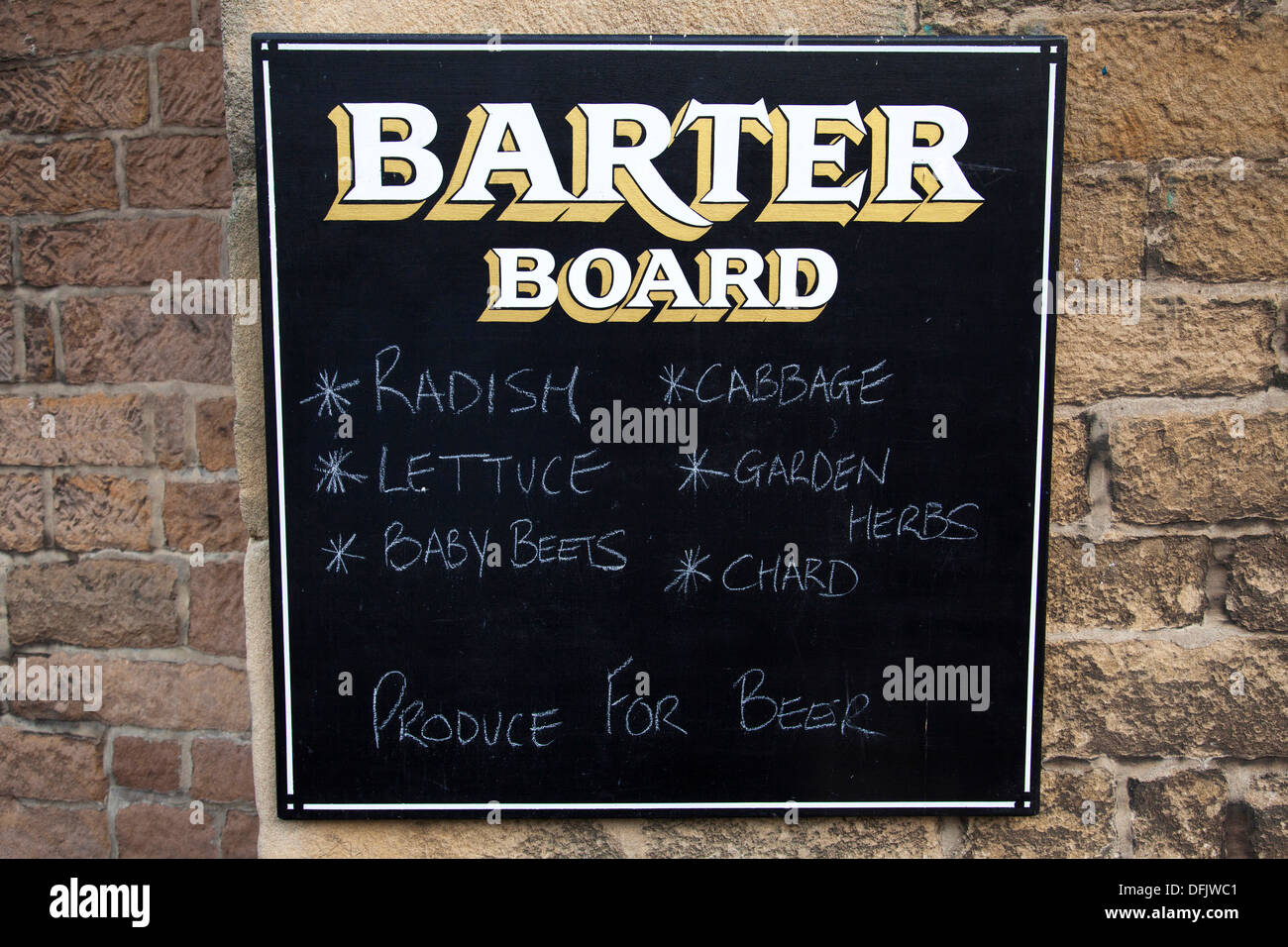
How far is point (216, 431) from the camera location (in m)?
2.16

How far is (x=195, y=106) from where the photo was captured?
2.13m

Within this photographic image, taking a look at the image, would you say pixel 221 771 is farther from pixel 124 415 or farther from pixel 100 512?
pixel 124 415

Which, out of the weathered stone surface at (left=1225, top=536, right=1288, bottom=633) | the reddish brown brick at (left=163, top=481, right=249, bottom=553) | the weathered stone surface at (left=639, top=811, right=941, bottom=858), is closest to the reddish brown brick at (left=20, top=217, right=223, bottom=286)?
the reddish brown brick at (left=163, top=481, right=249, bottom=553)

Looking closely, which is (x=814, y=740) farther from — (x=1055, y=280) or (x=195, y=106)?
(x=195, y=106)

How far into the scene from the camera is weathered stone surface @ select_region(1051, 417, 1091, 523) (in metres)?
1.74

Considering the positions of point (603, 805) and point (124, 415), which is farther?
point (124, 415)

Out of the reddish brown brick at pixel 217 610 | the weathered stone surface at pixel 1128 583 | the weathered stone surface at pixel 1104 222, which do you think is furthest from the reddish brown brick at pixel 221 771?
the weathered stone surface at pixel 1104 222

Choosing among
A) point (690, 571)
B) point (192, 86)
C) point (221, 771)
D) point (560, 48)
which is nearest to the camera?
point (560, 48)

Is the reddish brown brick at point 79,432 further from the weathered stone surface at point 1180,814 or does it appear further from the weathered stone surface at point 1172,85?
the weathered stone surface at point 1180,814

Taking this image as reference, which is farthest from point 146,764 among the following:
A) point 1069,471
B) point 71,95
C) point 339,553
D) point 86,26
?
point 1069,471

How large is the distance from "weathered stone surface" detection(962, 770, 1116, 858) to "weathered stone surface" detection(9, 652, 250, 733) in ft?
6.80

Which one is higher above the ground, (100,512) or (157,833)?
(100,512)

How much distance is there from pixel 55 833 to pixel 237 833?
0.57m
